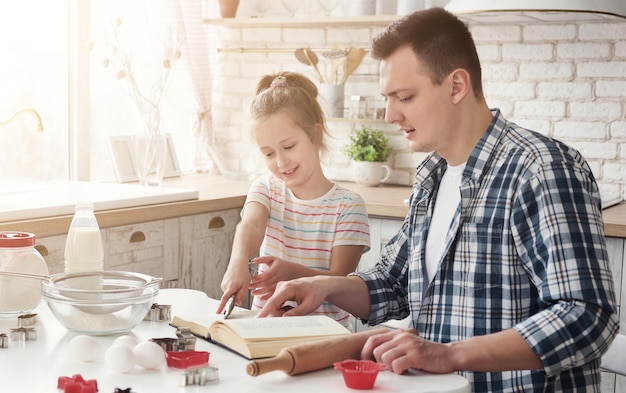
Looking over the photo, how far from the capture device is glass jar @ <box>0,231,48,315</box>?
176cm

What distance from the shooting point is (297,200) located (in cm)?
242

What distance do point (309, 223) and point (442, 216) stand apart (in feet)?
1.83

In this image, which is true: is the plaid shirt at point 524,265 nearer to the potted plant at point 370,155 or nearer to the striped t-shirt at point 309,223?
the striped t-shirt at point 309,223

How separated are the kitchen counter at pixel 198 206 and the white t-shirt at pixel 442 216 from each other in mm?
1241

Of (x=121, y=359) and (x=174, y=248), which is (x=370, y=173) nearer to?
(x=174, y=248)

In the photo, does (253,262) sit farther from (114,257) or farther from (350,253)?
(114,257)

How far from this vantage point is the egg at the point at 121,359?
4.55 ft

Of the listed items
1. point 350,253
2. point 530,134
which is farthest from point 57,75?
point 530,134

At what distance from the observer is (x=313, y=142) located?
7.89ft

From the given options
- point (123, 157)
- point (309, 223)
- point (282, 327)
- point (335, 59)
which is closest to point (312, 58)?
point (335, 59)

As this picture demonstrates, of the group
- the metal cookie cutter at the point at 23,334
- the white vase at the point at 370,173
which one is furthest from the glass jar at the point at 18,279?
the white vase at the point at 370,173

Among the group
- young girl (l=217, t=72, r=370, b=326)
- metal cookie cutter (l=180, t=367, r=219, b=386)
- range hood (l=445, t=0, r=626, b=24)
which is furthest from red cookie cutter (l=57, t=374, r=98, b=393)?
range hood (l=445, t=0, r=626, b=24)

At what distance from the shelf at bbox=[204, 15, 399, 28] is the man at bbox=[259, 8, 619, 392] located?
1.87 metres

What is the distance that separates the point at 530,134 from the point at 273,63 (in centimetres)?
260
